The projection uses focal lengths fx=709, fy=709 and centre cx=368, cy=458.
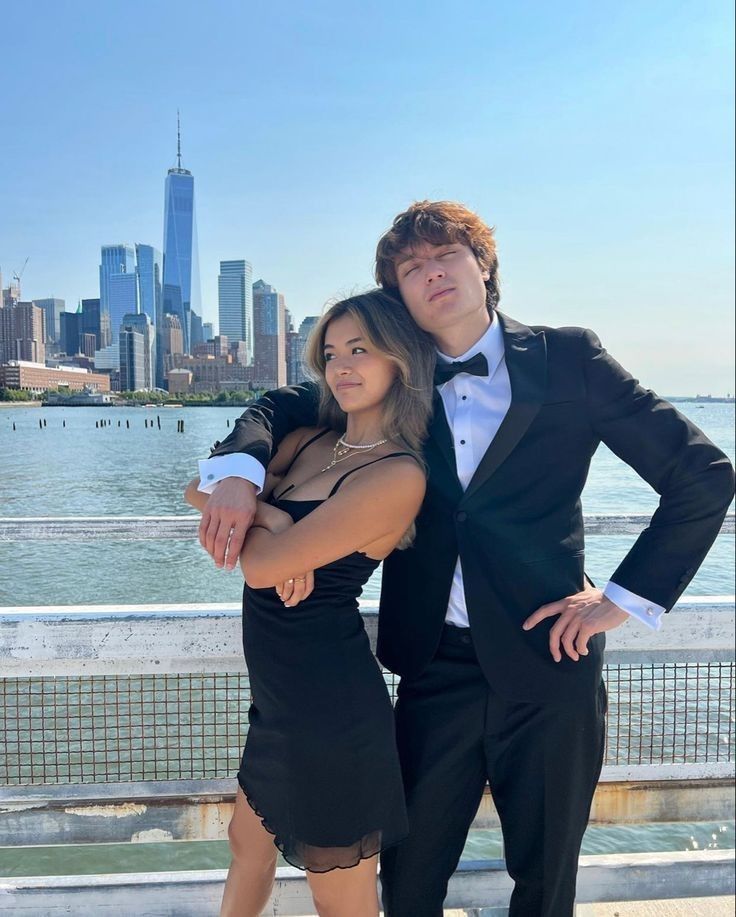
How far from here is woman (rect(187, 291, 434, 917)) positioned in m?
1.56

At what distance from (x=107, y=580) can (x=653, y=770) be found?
13.8ft

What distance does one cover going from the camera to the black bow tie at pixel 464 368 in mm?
1720

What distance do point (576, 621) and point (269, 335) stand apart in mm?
2196

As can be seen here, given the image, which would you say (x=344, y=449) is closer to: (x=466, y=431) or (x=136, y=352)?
(x=466, y=431)

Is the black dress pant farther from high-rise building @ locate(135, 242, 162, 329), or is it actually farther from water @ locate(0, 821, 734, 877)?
high-rise building @ locate(135, 242, 162, 329)

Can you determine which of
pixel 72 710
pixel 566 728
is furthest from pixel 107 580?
pixel 566 728

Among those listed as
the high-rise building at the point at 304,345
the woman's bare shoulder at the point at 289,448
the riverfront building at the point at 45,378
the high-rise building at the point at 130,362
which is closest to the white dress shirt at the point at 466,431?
the woman's bare shoulder at the point at 289,448

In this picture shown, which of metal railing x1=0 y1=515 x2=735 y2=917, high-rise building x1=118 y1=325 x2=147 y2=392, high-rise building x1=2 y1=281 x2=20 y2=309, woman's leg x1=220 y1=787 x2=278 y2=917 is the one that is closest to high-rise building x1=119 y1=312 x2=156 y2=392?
high-rise building x1=118 y1=325 x2=147 y2=392

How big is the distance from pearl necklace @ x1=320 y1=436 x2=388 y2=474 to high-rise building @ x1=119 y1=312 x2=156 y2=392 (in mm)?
2477

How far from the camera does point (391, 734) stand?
5.38 ft

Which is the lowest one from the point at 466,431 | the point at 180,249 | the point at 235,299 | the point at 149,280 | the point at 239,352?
the point at 466,431

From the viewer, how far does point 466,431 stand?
1714 mm

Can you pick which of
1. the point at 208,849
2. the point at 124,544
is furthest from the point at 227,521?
the point at 208,849

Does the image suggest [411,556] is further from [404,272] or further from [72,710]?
[72,710]
